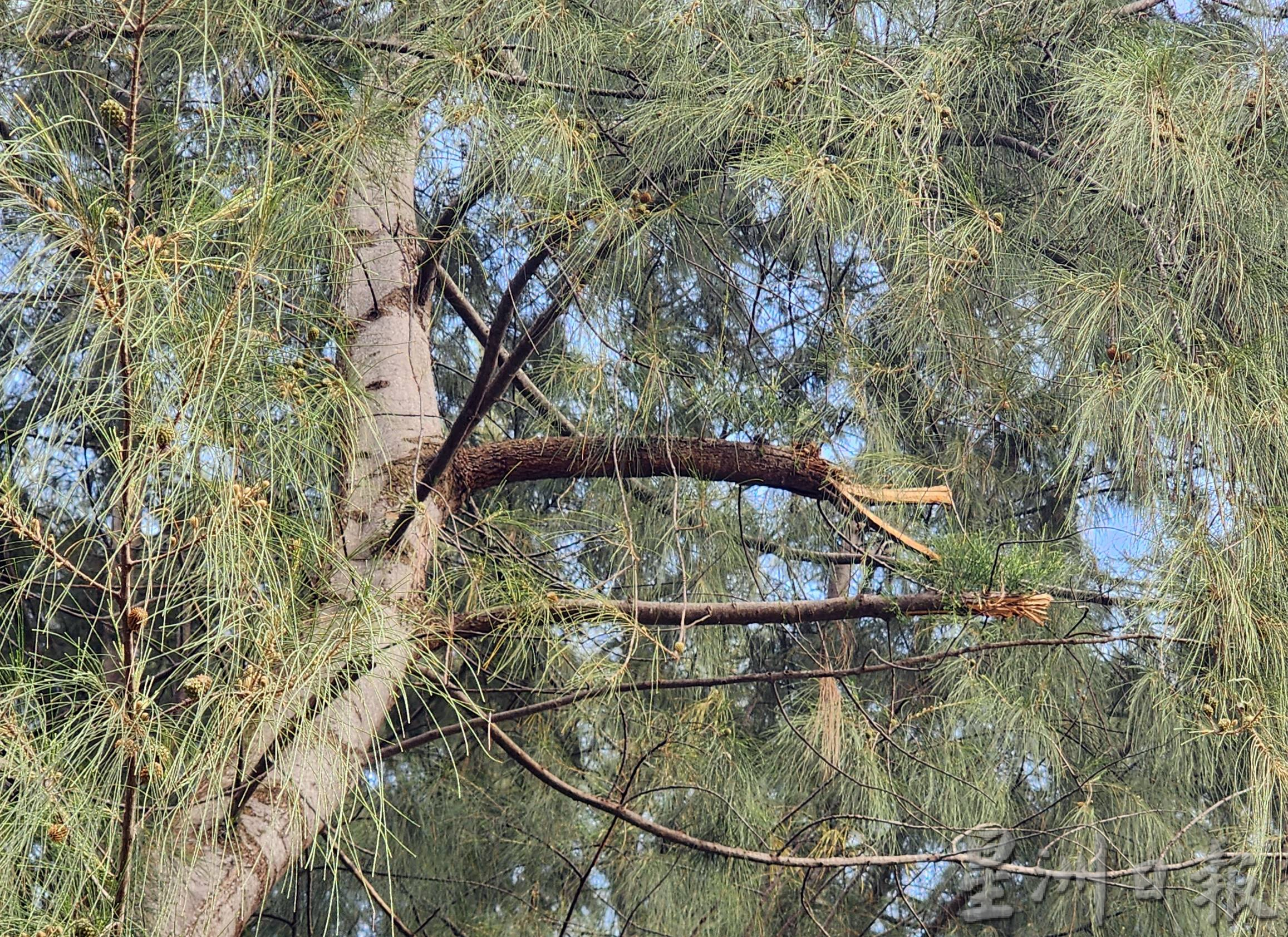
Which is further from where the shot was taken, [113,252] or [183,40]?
[183,40]

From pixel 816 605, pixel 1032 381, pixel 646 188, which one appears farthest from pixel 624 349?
pixel 1032 381

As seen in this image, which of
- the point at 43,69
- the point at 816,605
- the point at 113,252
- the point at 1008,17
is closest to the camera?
the point at 113,252

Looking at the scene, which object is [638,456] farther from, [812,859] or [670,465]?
[812,859]

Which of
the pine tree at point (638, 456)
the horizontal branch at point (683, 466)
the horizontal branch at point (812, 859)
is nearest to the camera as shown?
the pine tree at point (638, 456)

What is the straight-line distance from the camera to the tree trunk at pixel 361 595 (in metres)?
1.00

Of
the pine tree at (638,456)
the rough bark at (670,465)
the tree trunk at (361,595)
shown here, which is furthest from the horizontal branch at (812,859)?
the rough bark at (670,465)

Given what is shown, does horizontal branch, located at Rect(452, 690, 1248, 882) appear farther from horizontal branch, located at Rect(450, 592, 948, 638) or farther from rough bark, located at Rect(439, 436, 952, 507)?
rough bark, located at Rect(439, 436, 952, 507)

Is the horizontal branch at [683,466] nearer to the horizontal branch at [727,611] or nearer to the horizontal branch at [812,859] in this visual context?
the horizontal branch at [727,611]

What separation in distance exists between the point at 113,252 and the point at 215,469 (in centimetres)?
17

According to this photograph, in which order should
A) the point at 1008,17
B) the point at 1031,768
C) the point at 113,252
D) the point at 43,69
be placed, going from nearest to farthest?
1. the point at 113,252
2. the point at 43,69
3. the point at 1008,17
4. the point at 1031,768

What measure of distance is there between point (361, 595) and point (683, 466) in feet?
1.77

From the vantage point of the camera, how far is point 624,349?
1.57 m

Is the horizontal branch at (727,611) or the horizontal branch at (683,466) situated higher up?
the horizontal branch at (683,466)

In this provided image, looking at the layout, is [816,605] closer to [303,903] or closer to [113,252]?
[113,252]
